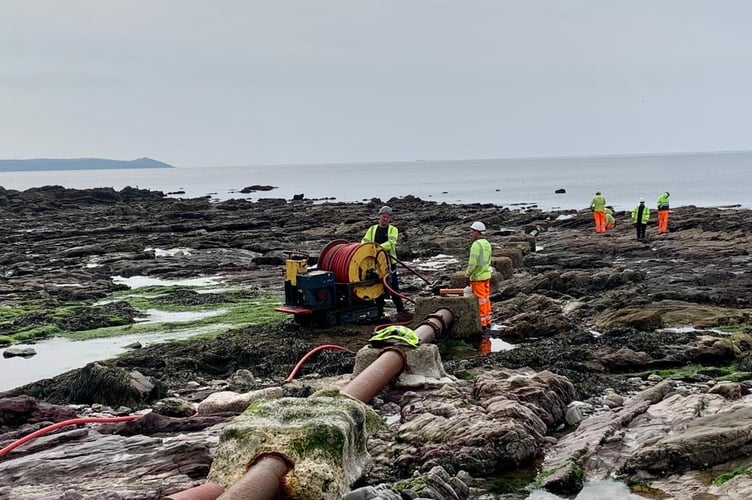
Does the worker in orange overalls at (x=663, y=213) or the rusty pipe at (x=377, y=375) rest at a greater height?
the worker in orange overalls at (x=663, y=213)

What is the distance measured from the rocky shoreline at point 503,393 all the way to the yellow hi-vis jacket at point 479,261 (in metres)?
1.09

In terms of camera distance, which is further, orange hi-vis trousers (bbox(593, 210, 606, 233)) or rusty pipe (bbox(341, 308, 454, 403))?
orange hi-vis trousers (bbox(593, 210, 606, 233))

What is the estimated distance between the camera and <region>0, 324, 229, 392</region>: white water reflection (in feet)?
39.0

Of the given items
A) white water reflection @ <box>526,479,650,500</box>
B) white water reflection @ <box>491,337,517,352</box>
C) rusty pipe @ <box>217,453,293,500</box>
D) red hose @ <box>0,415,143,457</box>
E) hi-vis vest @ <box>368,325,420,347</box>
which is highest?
hi-vis vest @ <box>368,325,420,347</box>

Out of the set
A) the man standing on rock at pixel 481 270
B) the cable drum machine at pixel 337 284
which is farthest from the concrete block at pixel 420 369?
the cable drum machine at pixel 337 284

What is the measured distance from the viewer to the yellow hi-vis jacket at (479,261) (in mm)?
12672

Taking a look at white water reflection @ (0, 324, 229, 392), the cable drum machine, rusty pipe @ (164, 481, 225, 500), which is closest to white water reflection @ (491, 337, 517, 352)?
the cable drum machine

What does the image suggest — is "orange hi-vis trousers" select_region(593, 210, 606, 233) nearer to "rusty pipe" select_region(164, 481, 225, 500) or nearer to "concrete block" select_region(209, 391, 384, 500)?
"concrete block" select_region(209, 391, 384, 500)

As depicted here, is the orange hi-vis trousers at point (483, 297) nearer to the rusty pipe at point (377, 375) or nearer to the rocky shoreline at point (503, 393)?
the rocky shoreline at point (503, 393)

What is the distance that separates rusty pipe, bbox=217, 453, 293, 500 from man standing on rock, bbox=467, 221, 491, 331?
7685 mm

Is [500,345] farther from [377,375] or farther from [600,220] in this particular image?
[600,220]

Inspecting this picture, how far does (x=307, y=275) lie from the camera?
12.7 m

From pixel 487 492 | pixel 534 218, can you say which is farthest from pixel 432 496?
pixel 534 218

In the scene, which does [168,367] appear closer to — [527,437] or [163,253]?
[527,437]
